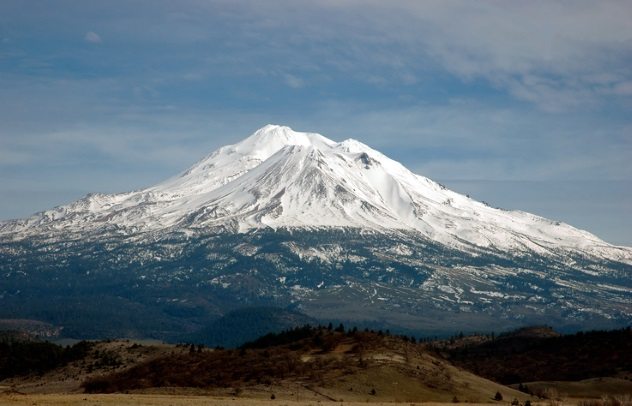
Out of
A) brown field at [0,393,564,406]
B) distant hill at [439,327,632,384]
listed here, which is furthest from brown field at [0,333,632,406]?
distant hill at [439,327,632,384]

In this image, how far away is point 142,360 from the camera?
8838 centimetres

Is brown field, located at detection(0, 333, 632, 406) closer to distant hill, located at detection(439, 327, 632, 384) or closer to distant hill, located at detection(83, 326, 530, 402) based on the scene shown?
distant hill, located at detection(83, 326, 530, 402)

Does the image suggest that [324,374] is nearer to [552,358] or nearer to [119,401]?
[119,401]

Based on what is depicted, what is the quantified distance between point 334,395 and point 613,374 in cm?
4447

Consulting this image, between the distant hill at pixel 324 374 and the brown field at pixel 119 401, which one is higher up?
the distant hill at pixel 324 374

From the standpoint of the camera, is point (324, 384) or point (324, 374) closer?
point (324, 384)

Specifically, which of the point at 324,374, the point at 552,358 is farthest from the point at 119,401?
the point at 552,358

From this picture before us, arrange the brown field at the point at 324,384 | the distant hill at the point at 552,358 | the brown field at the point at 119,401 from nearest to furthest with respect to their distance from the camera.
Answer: the brown field at the point at 119,401
the brown field at the point at 324,384
the distant hill at the point at 552,358

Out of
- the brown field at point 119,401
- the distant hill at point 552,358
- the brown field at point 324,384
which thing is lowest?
the brown field at point 119,401

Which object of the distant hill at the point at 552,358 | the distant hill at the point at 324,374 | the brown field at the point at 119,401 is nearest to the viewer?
the brown field at the point at 119,401

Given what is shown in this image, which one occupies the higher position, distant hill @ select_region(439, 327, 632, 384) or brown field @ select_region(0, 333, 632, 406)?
distant hill @ select_region(439, 327, 632, 384)

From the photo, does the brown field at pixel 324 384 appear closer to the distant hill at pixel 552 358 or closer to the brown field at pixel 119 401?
the brown field at pixel 119 401

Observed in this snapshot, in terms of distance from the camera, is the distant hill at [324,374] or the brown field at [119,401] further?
the distant hill at [324,374]

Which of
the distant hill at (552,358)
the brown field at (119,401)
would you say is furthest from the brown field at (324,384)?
the distant hill at (552,358)
